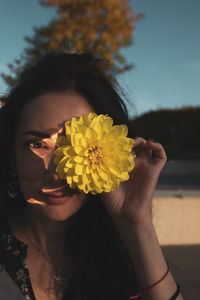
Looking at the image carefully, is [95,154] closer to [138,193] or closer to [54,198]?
[54,198]

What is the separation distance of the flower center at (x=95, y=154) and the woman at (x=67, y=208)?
0.89 feet

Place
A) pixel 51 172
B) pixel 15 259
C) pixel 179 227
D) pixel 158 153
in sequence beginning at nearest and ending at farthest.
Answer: pixel 51 172, pixel 15 259, pixel 158 153, pixel 179 227

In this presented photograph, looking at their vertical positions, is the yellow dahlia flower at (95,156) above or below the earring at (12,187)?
above

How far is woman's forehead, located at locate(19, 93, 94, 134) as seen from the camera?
169 cm

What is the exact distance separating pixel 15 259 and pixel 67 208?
0.52 meters

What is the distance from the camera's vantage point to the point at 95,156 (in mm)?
1500

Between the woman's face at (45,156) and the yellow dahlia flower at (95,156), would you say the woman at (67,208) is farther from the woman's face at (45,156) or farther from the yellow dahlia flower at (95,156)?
the yellow dahlia flower at (95,156)

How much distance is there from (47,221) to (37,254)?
9.2 inches

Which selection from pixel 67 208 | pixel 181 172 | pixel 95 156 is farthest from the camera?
pixel 181 172

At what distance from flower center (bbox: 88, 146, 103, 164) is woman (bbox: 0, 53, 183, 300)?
0.27 m

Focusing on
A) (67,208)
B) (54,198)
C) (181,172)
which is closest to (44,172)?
(54,198)

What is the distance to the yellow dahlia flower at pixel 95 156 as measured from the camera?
1.48 m

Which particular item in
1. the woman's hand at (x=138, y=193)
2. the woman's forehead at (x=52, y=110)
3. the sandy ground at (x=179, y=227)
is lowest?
the sandy ground at (x=179, y=227)

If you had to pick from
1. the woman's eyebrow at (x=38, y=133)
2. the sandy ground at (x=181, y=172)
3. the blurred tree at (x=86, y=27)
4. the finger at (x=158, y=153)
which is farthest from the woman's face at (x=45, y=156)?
the blurred tree at (x=86, y=27)
